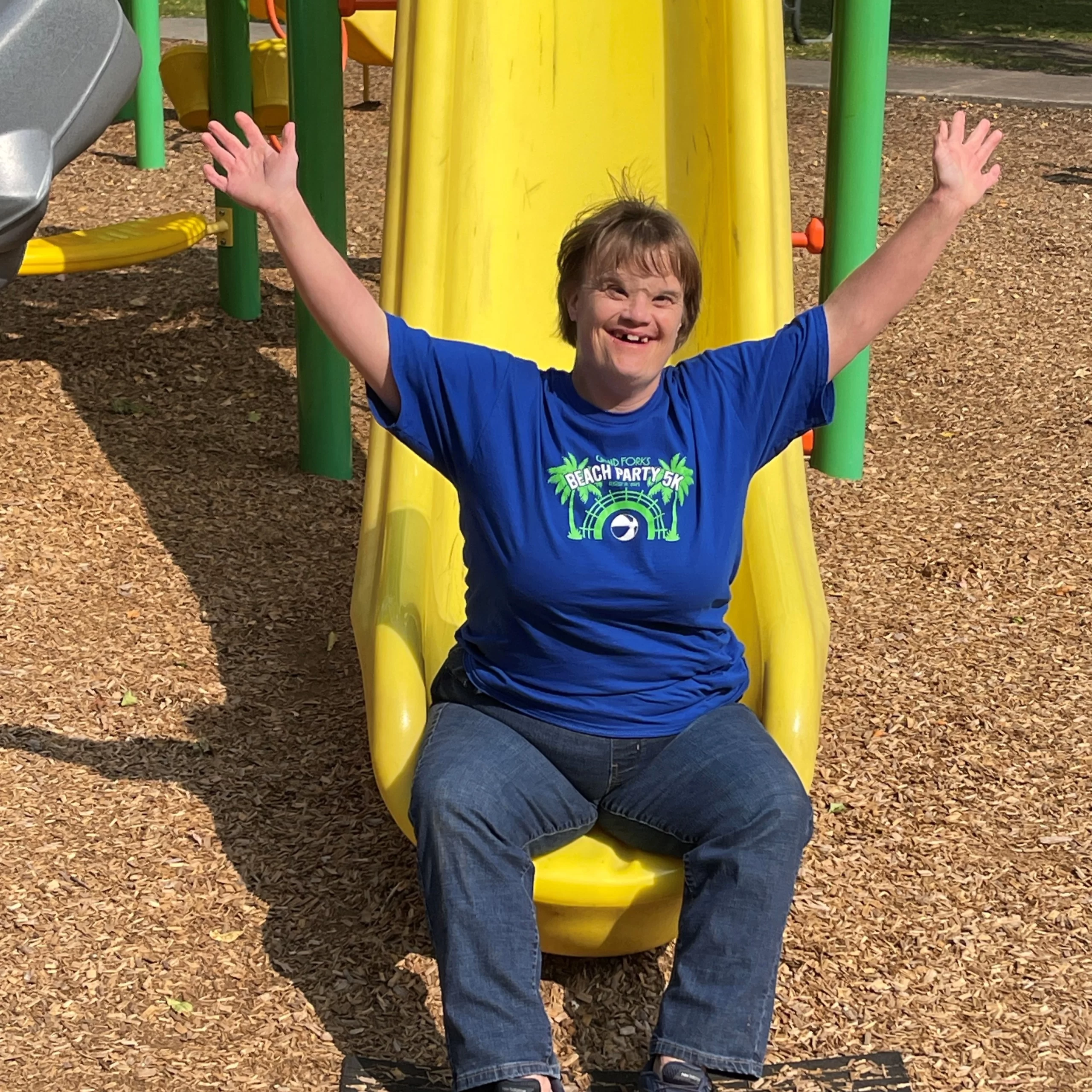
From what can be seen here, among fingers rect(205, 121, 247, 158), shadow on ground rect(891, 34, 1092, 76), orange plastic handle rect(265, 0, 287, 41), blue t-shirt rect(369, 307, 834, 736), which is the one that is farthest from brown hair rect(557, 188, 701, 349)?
shadow on ground rect(891, 34, 1092, 76)

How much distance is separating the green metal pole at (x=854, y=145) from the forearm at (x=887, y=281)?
6.88 feet

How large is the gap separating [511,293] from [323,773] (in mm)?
1249

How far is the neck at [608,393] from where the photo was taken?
2.68 meters

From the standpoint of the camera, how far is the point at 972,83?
12297 mm

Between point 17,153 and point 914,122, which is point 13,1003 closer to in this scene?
point 17,153

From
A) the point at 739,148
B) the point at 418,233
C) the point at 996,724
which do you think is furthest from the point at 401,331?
the point at 996,724

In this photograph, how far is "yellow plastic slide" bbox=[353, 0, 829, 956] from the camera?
126 inches

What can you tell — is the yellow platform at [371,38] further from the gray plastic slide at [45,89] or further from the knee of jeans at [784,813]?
the knee of jeans at [784,813]

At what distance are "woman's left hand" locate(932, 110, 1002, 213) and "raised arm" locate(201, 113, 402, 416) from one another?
0.90 meters

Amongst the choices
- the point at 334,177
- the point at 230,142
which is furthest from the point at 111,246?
the point at 230,142

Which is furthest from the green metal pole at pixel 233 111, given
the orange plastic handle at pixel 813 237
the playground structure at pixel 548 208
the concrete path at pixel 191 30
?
the concrete path at pixel 191 30

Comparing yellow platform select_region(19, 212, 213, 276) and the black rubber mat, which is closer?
the black rubber mat

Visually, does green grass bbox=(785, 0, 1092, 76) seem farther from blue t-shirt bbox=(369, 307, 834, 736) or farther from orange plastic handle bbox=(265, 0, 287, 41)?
blue t-shirt bbox=(369, 307, 834, 736)

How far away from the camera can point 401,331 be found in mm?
2637
